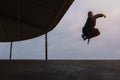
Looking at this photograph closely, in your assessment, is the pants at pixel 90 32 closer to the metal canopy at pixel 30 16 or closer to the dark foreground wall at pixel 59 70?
the dark foreground wall at pixel 59 70

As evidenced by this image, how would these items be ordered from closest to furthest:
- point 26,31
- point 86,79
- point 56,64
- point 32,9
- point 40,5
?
point 86,79 → point 56,64 → point 40,5 → point 32,9 → point 26,31

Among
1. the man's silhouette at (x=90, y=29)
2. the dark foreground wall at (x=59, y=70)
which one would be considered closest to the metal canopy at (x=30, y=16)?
the man's silhouette at (x=90, y=29)

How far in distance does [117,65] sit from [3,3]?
7.25m

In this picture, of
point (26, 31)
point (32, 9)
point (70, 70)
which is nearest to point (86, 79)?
point (70, 70)

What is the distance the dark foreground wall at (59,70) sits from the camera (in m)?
1.68

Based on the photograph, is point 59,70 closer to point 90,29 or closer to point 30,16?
point 90,29

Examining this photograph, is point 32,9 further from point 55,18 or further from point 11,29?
point 11,29

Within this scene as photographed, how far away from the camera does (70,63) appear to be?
188 cm

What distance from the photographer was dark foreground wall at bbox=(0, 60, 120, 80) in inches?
66.1

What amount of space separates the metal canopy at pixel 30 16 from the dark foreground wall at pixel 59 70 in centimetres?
498

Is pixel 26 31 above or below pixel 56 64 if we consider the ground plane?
above

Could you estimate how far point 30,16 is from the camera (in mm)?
9344

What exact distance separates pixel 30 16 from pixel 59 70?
305 inches

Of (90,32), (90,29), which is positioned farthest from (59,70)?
(90,29)
